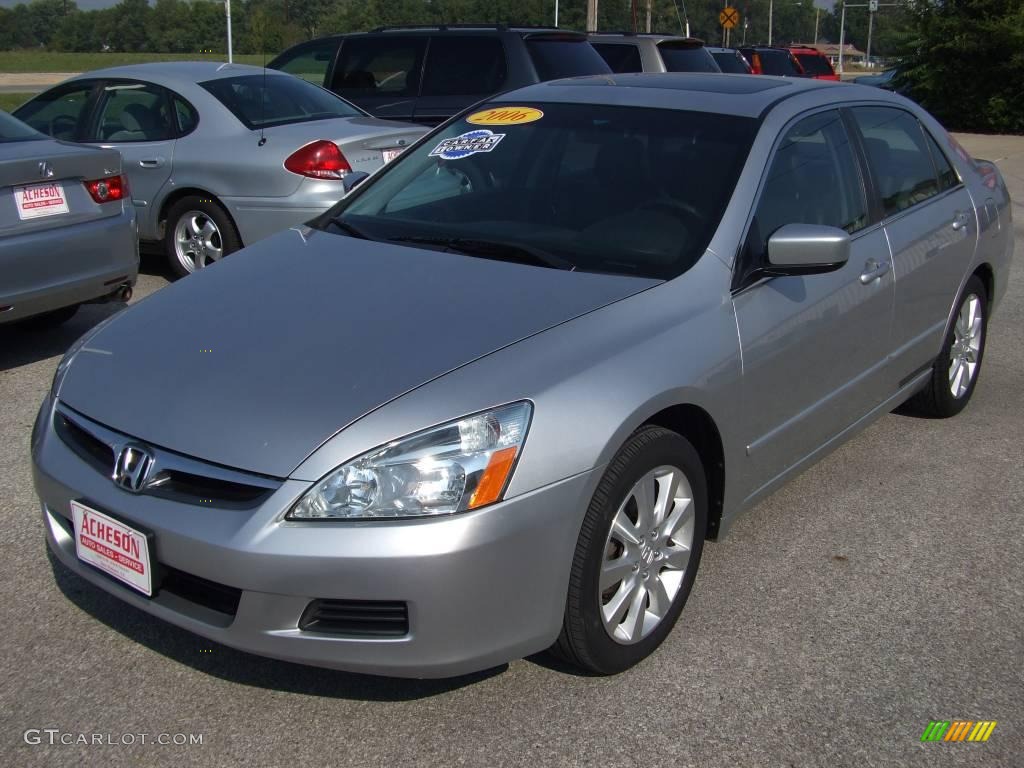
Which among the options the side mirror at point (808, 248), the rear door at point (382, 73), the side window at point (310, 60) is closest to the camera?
the side mirror at point (808, 248)

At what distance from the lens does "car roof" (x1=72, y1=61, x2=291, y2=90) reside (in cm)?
784

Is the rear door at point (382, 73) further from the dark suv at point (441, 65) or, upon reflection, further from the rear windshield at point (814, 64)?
the rear windshield at point (814, 64)

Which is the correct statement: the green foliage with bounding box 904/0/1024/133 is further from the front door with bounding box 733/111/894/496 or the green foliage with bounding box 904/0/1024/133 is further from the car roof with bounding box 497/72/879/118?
the front door with bounding box 733/111/894/496

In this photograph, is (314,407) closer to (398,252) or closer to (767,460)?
(398,252)

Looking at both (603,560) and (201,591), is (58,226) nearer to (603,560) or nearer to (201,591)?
(201,591)

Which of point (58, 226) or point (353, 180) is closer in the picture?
point (353, 180)

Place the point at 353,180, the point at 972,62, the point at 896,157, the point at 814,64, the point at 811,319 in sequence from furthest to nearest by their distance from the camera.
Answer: the point at 814,64
the point at 972,62
the point at 353,180
the point at 896,157
the point at 811,319

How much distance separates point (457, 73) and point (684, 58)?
14.5 ft

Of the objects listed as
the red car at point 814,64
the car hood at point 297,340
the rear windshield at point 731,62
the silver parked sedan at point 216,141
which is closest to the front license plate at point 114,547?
the car hood at point 297,340

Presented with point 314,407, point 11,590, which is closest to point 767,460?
point 314,407

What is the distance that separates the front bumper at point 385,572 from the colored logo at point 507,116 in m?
1.93

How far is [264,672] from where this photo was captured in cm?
309

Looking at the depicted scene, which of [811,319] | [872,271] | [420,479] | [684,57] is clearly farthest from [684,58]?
[420,479]

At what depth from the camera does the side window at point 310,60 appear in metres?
10.4
